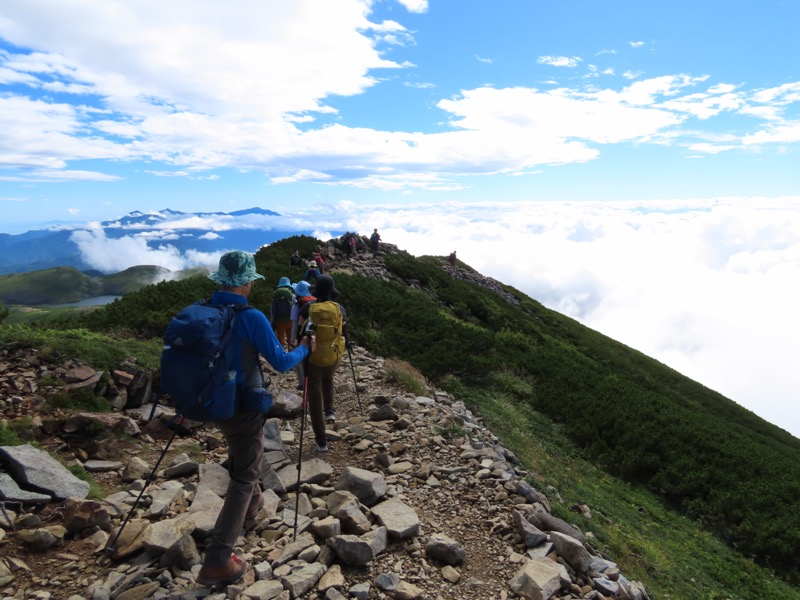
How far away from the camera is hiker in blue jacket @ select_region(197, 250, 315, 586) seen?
171 inches

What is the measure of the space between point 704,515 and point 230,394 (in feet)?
42.0

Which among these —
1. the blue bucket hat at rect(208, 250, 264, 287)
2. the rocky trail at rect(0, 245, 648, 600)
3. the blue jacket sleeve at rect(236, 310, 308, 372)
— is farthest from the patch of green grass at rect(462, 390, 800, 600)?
the blue bucket hat at rect(208, 250, 264, 287)

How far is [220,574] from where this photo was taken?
14.5 ft

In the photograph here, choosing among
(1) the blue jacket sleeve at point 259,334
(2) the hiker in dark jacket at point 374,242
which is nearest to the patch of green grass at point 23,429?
(1) the blue jacket sleeve at point 259,334

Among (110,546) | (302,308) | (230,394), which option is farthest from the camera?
(302,308)

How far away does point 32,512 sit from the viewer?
5305 millimetres

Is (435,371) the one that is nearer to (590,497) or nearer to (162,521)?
(590,497)

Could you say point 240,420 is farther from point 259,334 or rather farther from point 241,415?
point 259,334

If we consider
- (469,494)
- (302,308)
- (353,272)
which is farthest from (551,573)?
(353,272)

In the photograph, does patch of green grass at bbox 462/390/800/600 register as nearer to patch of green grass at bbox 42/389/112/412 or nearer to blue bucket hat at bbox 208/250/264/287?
blue bucket hat at bbox 208/250/264/287

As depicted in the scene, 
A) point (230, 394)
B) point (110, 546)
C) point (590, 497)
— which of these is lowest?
point (590, 497)

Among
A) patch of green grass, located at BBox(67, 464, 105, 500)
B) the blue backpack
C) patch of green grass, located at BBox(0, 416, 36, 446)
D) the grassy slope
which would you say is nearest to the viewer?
the blue backpack

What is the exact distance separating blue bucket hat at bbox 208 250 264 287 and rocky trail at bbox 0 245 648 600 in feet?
8.91

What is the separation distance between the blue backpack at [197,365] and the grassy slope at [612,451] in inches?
232
